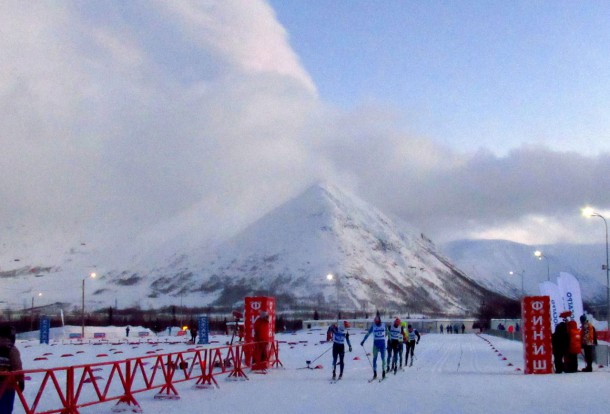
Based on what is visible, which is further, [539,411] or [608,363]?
[608,363]

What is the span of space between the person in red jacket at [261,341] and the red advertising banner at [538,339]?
9602 mm

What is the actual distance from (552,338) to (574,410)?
10976 mm

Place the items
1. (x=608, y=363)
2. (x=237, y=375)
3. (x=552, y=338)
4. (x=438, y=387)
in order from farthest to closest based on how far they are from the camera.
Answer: (x=608, y=363)
(x=552, y=338)
(x=237, y=375)
(x=438, y=387)

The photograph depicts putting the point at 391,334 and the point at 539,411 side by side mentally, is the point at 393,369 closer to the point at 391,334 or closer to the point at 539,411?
the point at 391,334

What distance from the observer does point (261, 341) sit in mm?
27625

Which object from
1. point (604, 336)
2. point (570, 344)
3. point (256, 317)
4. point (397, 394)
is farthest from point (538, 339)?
point (604, 336)

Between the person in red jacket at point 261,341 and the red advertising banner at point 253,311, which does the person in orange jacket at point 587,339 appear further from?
the red advertising banner at point 253,311

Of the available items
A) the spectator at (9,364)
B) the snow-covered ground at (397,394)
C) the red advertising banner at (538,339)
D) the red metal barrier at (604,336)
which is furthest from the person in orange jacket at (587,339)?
the spectator at (9,364)

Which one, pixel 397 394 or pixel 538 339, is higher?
pixel 538 339

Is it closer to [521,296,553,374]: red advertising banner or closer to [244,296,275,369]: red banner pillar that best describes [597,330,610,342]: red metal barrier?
[521,296,553,374]: red advertising banner

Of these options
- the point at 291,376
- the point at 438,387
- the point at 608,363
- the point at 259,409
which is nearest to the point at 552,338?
the point at 608,363

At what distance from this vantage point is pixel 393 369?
86.2 ft

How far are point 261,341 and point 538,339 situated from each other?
10.2 meters

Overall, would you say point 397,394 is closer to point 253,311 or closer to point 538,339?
point 538,339
